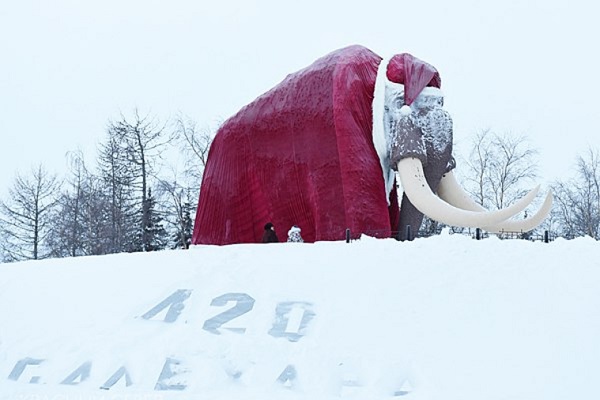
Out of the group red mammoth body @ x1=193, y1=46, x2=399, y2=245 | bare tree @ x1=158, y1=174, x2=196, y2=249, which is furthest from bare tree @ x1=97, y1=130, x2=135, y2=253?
red mammoth body @ x1=193, y1=46, x2=399, y2=245

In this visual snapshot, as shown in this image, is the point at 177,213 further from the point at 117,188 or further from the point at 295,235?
the point at 295,235

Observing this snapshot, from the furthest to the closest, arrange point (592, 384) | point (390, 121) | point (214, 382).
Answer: point (390, 121) < point (214, 382) < point (592, 384)

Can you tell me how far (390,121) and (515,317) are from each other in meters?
4.81

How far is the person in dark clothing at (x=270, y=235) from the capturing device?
12734 mm

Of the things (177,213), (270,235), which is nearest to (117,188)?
(177,213)

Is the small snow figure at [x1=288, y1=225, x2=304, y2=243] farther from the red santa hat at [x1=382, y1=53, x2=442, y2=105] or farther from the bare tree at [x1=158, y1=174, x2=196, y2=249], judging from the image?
the bare tree at [x1=158, y1=174, x2=196, y2=249]

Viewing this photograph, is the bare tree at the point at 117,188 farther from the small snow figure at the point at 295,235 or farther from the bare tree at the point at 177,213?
the small snow figure at the point at 295,235

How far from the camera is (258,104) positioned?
13.2m

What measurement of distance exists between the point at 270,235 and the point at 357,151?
8.33 feet

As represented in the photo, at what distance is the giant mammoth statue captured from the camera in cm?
1120

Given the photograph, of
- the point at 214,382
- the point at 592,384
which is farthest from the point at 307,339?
the point at 592,384

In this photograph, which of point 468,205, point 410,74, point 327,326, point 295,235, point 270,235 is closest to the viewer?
point 327,326

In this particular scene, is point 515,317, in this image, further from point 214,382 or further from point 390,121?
point 390,121

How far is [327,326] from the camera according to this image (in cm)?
799
